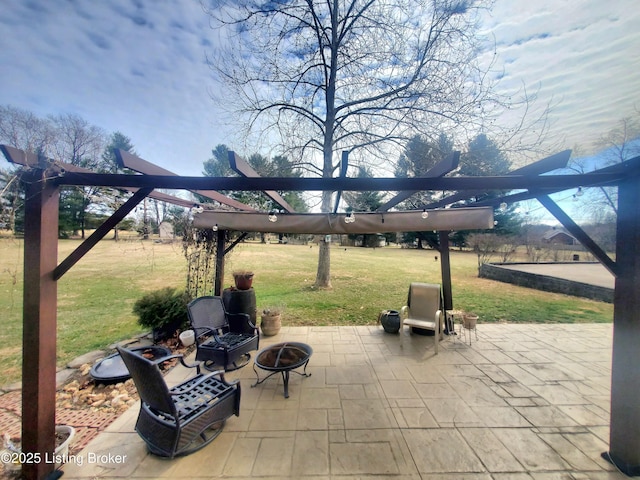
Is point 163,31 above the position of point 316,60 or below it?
below

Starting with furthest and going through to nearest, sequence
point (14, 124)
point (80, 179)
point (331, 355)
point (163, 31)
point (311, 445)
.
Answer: point (163, 31) → point (331, 355) → point (14, 124) → point (311, 445) → point (80, 179)

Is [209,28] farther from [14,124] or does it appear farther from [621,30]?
[621,30]

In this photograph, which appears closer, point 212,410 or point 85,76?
point 212,410

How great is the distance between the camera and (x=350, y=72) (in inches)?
332

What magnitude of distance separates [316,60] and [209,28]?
3.37 m

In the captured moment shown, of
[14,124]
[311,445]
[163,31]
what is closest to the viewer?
[311,445]

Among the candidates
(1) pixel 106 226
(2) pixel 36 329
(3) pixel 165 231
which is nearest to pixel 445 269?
(1) pixel 106 226

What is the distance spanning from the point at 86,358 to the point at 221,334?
2.17m

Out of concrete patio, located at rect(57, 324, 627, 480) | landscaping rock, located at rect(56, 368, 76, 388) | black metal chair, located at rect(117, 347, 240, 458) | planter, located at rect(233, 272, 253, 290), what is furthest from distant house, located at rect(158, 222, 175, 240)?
black metal chair, located at rect(117, 347, 240, 458)

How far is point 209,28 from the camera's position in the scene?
6.41m

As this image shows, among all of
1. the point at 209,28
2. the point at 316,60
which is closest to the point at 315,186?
the point at 209,28

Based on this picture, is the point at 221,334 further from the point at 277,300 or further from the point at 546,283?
the point at 546,283

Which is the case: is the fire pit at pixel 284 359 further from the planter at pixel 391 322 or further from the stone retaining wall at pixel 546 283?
the stone retaining wall at pixel 546 283

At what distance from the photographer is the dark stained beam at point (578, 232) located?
246cm
